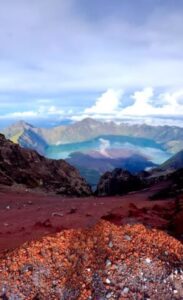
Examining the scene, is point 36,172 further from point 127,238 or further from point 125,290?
point 125,290

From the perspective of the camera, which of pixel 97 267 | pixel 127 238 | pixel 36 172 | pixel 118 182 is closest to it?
pixel 97 267

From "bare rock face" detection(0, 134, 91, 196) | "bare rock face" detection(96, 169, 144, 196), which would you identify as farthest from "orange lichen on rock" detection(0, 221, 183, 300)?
"bare rock face" detection(96, 169, 144, 196)

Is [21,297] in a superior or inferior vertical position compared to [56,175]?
inferior

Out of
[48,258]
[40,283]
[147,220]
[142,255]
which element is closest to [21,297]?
[40,283]

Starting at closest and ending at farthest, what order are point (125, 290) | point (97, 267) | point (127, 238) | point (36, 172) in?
point (125, 290) < point (97, 267) < point (127, 238) < point (36, 172)

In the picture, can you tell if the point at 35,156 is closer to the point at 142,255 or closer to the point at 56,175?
the point at 56,175

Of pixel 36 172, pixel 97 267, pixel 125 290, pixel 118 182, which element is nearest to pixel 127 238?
pixel 97 267

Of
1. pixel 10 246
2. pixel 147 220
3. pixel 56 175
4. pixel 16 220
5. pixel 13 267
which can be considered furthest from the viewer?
pixel 56 175
